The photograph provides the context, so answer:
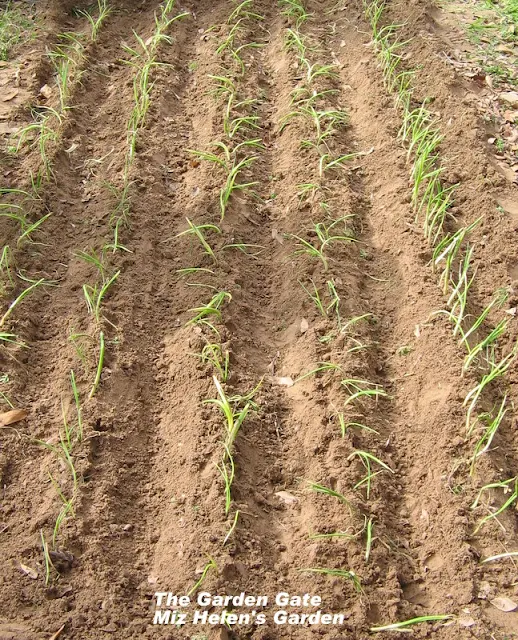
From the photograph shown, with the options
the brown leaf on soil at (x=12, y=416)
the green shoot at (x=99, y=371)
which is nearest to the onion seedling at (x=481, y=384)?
the green shoot at (x=99, y=371)

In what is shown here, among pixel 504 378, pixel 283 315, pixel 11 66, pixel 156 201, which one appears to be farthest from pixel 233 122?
pixel 504 378

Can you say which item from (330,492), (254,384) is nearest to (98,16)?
(254,384)

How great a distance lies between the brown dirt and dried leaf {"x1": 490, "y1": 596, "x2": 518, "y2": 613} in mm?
22

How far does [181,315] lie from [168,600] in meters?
1.29

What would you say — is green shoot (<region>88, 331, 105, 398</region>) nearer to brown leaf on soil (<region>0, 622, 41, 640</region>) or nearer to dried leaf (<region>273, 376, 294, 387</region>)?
dried leaf (<region>273, 376, 294, 387</region>)

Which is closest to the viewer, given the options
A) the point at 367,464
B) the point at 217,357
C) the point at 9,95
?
the point at 367,464

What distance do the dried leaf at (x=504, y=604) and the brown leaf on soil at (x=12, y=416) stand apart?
1873 millimetres

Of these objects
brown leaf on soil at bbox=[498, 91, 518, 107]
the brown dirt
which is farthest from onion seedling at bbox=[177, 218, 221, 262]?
brown leaf on soil at bbox=[498, 91, 518, 107]

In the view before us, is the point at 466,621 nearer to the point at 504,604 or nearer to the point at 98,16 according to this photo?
the point at 504,604

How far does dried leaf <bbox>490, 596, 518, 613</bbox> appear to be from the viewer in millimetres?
2410

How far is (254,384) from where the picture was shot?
302cm

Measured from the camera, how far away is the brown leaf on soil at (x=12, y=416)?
283cm

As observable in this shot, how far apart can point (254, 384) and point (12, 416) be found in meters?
0.98

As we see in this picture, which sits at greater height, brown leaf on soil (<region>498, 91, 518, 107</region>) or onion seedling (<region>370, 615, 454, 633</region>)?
onion seedling (<region>370, 615, 454, 633</region>)
